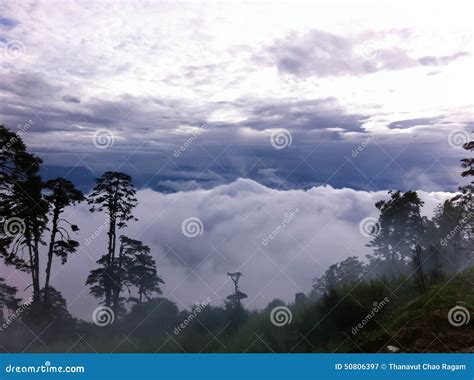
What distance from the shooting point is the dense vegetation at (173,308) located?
20.2 metres

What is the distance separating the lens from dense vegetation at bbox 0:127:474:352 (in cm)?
2019

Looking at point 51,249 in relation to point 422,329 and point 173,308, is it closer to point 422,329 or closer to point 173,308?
point 173,308

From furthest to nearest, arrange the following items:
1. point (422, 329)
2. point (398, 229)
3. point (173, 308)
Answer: point (398, 229) < point (173, 308) < point (422, 329)

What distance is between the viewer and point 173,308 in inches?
1016

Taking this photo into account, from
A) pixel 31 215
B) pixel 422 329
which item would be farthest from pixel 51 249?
pixel 422 329

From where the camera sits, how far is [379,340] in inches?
748

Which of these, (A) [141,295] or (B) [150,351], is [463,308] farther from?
(A) [141,295]

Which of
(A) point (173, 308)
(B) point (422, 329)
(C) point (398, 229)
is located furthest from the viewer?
(C) point (398, 229)

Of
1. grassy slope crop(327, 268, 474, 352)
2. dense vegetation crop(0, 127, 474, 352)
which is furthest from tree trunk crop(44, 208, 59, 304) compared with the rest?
grassy slope crop(327, 268, 474, 352)

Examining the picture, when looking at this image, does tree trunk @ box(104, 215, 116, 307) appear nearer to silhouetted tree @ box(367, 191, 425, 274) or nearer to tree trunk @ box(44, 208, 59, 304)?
tree trunk @ box(44, 208, 59, 304)

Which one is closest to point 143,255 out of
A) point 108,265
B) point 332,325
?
point 108,265

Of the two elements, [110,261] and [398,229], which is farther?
[398,229]

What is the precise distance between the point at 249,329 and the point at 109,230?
1116 cm

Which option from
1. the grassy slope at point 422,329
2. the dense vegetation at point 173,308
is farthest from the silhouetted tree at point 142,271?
the grassy slope at point 422,329
